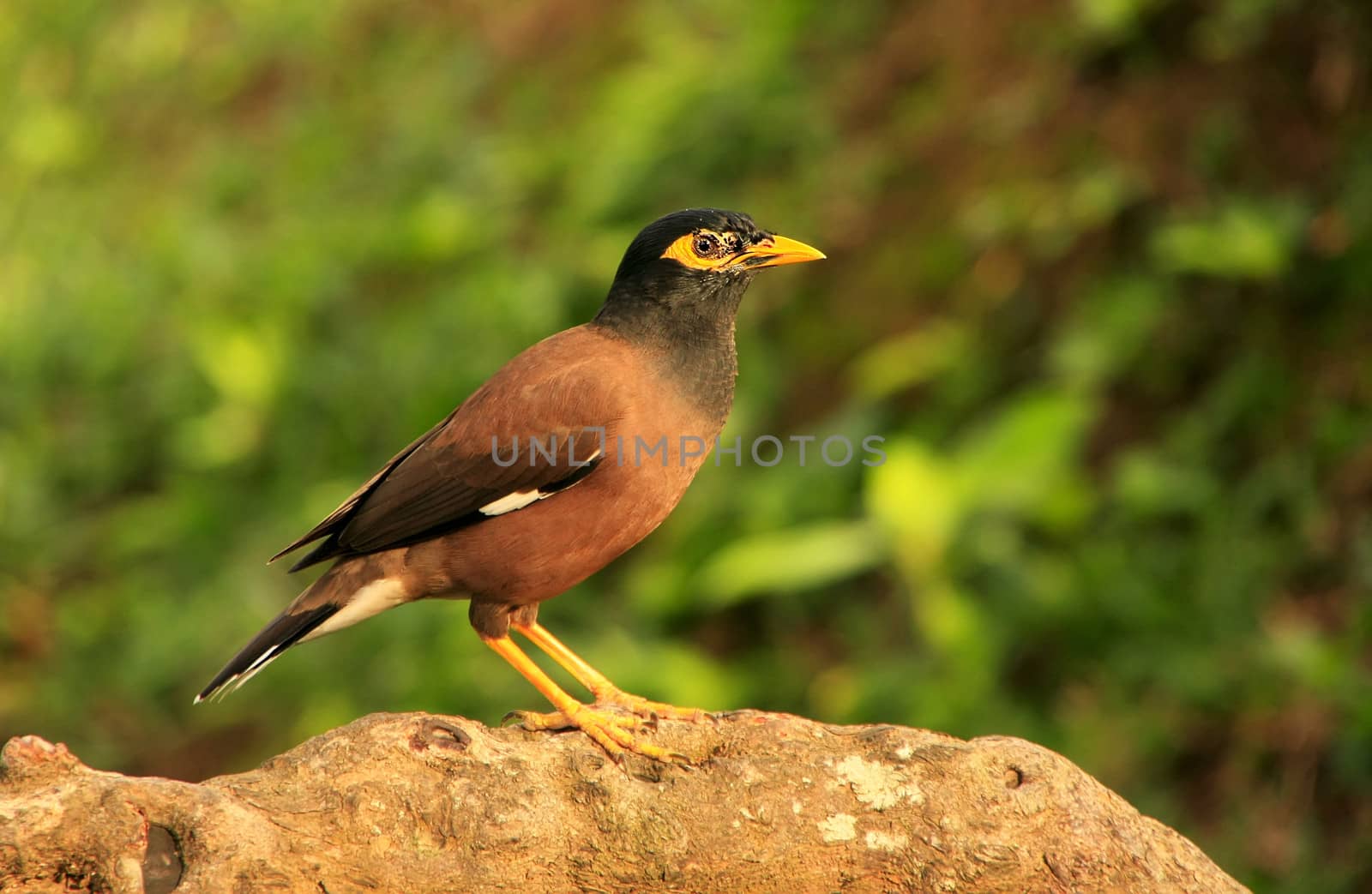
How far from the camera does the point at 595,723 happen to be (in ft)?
15.0

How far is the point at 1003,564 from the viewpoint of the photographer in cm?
762

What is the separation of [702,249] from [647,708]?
1736 mm

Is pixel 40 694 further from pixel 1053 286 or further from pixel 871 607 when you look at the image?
pixel 1053 286

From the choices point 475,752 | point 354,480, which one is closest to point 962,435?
point 354,480

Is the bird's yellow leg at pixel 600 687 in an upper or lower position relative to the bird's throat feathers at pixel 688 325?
lower

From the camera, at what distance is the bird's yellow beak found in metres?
5.54

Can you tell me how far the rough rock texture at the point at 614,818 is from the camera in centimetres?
369

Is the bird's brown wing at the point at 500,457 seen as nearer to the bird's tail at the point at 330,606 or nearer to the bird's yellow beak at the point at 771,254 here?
the bird's tail at the point at 330,606

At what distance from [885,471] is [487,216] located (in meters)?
5.36

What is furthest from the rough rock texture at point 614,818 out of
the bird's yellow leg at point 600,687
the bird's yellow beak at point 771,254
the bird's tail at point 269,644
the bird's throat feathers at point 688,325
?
the bird's yellow beak at point 771,254

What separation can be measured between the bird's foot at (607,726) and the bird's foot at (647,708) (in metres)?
0.05

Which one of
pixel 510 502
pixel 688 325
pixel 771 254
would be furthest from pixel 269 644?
pixel 771 254

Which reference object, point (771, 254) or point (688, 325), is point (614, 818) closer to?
point (688, 325)

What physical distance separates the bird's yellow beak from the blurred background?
2.22 meters
